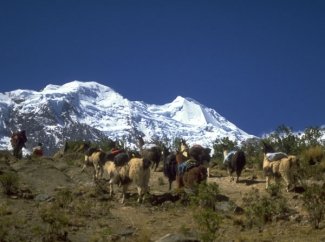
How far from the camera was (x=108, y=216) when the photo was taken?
1534cm

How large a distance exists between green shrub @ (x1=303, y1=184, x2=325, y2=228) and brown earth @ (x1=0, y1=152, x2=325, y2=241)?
284 mm

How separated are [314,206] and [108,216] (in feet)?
19.0

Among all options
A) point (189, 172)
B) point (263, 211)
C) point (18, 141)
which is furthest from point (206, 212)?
point (18, 141)

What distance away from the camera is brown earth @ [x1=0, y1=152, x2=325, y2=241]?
13023 mm

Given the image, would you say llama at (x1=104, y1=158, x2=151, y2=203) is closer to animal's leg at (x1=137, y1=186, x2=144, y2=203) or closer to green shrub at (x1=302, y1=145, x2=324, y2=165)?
animal's leg at (x1=137, y1=186, x2=144, y2=203)

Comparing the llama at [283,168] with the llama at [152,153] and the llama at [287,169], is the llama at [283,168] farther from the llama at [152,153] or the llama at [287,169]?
the llama at [152,153]

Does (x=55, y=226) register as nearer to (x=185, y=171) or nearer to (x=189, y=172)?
(x=189, y=172)

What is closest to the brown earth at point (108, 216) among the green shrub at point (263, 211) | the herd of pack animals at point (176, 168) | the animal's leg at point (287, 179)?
the green shrub at point (263, 211)

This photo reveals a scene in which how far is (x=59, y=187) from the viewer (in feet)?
63.1

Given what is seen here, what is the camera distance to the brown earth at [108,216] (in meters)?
13.0

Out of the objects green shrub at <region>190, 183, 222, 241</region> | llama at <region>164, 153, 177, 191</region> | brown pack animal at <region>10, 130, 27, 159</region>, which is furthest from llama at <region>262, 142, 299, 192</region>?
brown pack animal at <region>10, 130, 27, 159</region>

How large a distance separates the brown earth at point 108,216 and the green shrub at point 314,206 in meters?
0.28

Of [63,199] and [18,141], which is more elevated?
[18,141]

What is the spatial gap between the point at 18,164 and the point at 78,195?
646 centimetres
